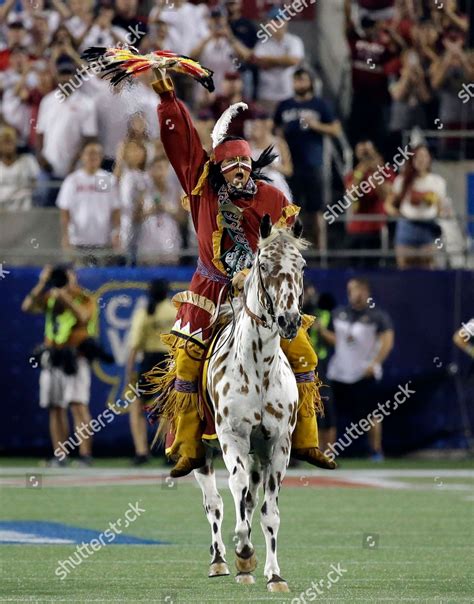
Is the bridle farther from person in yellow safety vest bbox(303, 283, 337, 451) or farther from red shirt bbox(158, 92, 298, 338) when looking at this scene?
person in yellow safety vest bbox(303, 283, 337, 451)

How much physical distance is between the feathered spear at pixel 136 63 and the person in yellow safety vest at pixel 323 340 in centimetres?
907

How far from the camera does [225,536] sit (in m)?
12.7

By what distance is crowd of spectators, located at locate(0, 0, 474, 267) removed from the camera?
19.9 m

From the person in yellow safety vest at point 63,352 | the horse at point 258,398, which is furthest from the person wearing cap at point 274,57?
the horse at point 258,398

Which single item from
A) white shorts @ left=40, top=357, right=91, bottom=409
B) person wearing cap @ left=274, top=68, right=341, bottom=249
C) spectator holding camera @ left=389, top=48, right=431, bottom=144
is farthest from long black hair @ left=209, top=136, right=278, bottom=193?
spectator holding camera @ left=389, top=48, right=431, bottom=144

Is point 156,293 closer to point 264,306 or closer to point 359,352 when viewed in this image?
point 359,352

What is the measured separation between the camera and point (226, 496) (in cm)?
1658

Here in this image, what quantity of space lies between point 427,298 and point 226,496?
17.7ft

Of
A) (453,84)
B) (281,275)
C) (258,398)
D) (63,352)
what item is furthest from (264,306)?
(453,84)

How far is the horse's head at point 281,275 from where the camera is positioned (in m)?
8.60

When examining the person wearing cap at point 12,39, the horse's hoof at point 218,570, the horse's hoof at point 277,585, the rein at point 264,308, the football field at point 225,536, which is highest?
the person wearing cap at point 12,39

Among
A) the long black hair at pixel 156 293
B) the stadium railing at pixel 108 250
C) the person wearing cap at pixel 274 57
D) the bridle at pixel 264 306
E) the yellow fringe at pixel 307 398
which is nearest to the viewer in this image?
the bridle at pixel 264 306

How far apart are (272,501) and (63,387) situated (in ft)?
34.4

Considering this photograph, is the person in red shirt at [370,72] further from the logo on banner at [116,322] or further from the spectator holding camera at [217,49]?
the logo on banner at [116,322]
